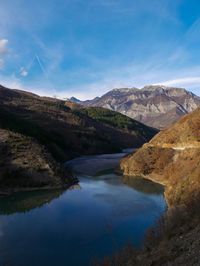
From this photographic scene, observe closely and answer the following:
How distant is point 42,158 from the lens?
7712 centimetres

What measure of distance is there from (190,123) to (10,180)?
40202 mm

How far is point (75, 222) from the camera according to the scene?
44344mm

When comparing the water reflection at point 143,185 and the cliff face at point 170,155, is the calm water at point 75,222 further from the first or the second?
the cliff face at point 170,155

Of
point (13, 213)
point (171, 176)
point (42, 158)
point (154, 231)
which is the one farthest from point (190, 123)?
point (154, 231)

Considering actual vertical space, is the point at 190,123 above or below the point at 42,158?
above

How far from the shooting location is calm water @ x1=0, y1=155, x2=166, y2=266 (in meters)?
33.3

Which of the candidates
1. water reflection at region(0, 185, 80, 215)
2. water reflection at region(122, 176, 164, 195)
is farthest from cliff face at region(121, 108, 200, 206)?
water reflection at region(0, 185, 80, 215)

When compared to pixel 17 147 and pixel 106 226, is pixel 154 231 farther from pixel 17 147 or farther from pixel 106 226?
pixel 17 147

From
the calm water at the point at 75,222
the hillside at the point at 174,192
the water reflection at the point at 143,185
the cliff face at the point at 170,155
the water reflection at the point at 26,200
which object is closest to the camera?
the hillside at the point at 174,192

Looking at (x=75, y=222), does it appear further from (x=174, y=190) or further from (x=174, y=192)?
(x=174, y=190)

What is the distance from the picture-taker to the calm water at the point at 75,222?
1310 inches

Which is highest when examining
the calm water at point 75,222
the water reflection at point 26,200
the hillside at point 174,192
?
the hillside at point 174,192

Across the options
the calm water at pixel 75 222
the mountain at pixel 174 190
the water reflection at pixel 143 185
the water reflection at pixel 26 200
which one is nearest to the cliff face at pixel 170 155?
the mountain at pixel 174 190

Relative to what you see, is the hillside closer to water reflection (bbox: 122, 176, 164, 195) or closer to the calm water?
water reflection (bbox: 122, 176, 164, 195)
